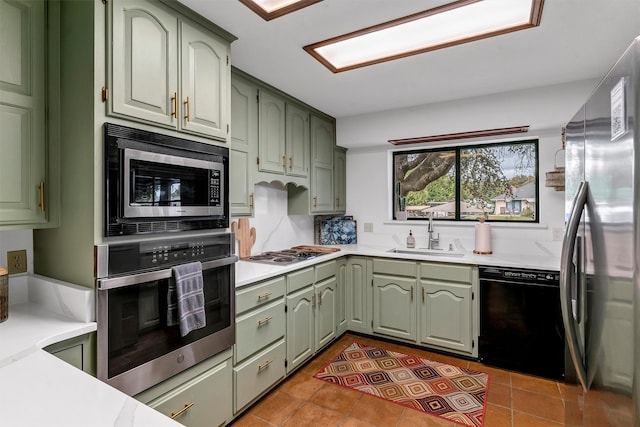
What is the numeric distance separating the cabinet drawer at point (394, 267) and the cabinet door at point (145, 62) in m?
2.19

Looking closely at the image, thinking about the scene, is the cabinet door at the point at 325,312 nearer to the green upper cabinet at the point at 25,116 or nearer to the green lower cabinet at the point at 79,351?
the green lower cabinet at the point at 79,351

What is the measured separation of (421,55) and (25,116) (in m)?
2.10

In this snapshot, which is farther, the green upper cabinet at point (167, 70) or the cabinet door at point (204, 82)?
the cabinet door at point (204, 82)

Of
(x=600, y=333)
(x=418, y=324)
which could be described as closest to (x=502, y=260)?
(x=418, y=324)

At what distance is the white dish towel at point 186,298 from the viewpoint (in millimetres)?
1585

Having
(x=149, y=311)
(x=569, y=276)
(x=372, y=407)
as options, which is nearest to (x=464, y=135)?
(x=569, y=276)

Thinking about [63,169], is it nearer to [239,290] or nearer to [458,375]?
[239,290]

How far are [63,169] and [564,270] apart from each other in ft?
6.55

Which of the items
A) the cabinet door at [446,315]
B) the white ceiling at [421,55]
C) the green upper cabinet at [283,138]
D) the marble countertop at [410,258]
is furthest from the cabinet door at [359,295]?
the white ceiling at [421,55]

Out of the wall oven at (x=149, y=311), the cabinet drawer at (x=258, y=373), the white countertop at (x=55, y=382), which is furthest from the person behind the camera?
the cabinet drawer at (x=258, y=373)

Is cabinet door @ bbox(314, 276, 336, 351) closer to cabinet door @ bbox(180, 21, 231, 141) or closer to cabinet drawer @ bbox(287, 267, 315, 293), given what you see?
cabinet drawer @ bbox(287, 267, 315, 293)

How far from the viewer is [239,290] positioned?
2014mm

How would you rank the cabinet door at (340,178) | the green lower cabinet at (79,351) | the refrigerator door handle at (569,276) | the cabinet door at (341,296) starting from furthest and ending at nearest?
the cabinet door at (340,178)
the cabinet door at (341,296)
the green lower cabinet at (79,351)
the refrigerator door handle at (569,276)

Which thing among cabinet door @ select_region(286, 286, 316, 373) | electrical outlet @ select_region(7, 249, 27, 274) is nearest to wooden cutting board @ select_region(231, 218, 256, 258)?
cabinet door @ select_region(286, 286, 316, 373)
